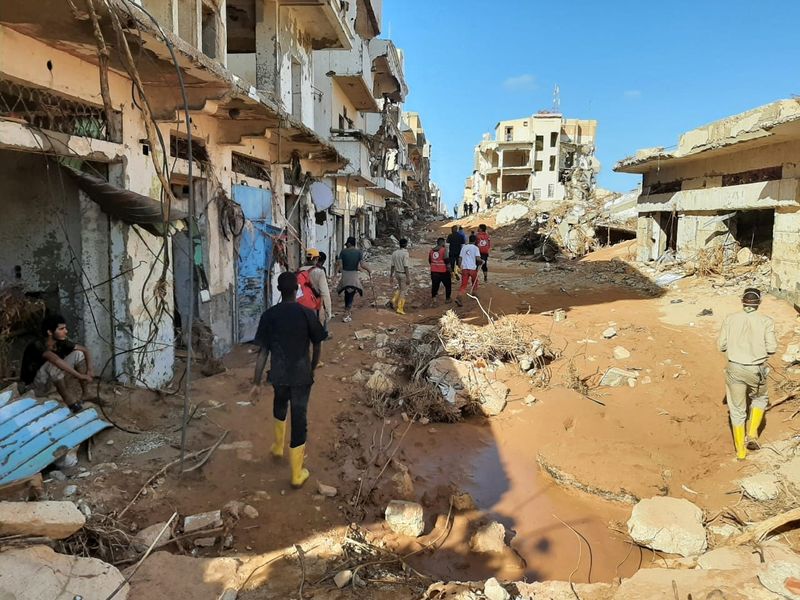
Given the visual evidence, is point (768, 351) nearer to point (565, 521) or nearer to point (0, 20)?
point (565, 521)

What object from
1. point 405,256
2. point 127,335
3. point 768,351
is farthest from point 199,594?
point 405,256

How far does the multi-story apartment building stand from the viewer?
1954 inches

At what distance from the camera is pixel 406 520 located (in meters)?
4.45

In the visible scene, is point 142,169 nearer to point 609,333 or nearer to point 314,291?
point 314,291

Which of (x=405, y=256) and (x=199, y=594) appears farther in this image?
(x=405, y=256)

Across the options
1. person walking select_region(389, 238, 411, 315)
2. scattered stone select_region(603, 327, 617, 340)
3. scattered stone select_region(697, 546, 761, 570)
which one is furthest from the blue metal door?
scattered stone select_region(697, 546, 761, 570)

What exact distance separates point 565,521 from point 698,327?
6.46m

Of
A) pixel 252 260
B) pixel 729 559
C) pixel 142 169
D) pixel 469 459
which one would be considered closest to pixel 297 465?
pixel 469 459

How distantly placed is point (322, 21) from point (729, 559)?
1203 cm

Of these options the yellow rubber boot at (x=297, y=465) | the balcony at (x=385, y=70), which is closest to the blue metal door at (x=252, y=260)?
the yellow rubber boot at (x=297, y=465)

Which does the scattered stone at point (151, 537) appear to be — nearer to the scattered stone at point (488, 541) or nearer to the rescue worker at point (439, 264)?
the scattered stone at point (488, 541)

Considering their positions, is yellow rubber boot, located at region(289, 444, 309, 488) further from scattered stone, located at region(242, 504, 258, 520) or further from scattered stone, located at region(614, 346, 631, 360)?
scattered stone, located at region(614, 346, 631, 360)

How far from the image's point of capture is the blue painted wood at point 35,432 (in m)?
3.93

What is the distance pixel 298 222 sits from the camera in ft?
41.6
